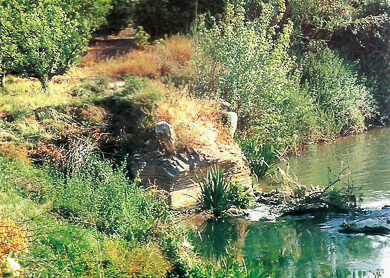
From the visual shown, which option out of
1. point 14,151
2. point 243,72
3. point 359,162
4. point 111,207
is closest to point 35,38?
point 14,151

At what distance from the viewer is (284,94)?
18078 millimetres

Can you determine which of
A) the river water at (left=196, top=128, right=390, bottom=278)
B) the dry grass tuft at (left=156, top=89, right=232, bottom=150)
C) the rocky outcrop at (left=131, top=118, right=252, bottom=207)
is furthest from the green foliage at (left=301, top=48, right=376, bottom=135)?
the rocky outcrop at (left=131, top=118, right=252, bottom=207)

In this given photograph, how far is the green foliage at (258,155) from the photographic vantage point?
16172mm

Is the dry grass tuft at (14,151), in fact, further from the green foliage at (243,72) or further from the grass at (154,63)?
the green foliage at (243,72)

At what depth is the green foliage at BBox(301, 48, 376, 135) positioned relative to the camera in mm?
21781

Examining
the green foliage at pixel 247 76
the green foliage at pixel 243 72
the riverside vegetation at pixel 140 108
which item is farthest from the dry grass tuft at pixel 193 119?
the green foliage at pixel 243 72

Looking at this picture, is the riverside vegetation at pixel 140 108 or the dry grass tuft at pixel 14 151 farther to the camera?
the dry grass tuft at pixel 14 151

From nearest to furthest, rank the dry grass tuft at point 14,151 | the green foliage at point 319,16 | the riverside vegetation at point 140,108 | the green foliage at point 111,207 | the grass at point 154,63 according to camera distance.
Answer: the riverside vegetation at point 140,108 → the green foliage at point 111,207 → the dry grass tuft at point 14,151 → the grass at point 154,63 → the green foliage at point 319,16

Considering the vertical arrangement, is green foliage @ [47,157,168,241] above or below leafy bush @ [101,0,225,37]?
below

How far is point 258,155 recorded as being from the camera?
53.8ft

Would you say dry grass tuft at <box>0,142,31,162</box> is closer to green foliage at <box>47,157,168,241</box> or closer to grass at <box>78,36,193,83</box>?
green foliage at <box>47,157,168,241</box>

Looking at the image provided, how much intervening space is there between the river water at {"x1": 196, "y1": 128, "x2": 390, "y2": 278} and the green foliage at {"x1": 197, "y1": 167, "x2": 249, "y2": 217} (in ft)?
1.22

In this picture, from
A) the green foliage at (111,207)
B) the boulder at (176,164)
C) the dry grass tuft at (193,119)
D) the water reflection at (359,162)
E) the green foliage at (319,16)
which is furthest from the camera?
the green foliage at (319,16)

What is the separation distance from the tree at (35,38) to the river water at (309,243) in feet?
20.0
